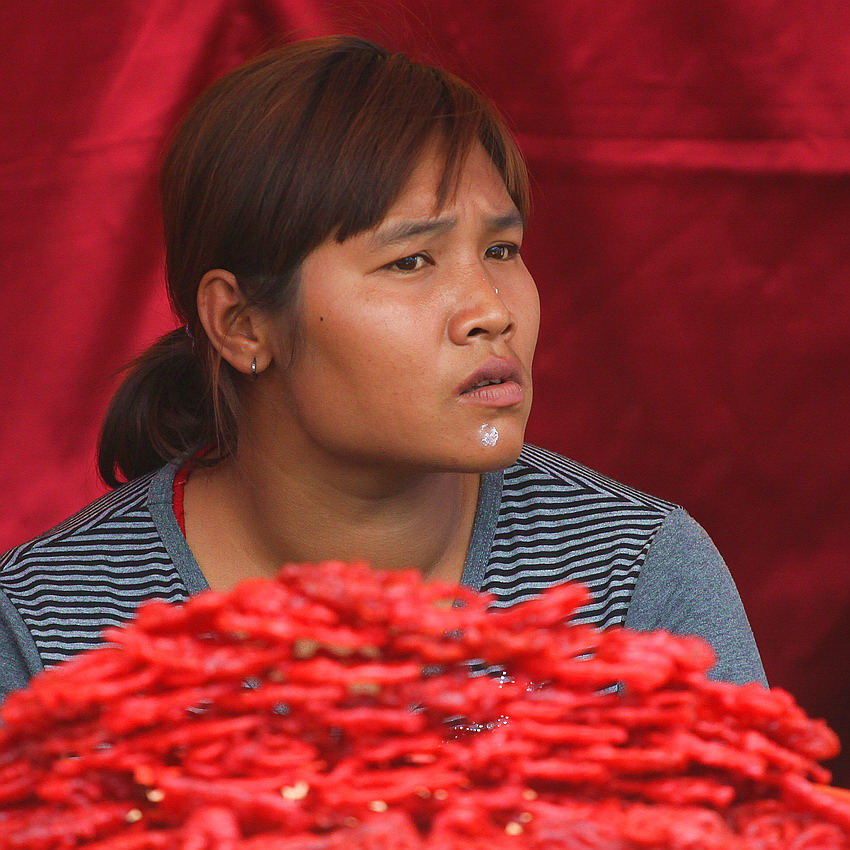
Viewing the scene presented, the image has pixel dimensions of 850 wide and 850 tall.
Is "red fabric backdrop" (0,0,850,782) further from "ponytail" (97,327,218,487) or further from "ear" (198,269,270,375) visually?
"ear" (198,269,270,375)

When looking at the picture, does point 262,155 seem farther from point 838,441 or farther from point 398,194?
point 838,441

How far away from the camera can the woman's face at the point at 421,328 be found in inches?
30.2

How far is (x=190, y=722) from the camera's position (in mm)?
349

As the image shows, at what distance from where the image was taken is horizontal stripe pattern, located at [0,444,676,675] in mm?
891

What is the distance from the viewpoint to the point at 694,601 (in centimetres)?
89

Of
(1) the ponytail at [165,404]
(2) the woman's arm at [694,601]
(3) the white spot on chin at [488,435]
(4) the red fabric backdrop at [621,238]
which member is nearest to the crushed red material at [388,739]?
(3) the white spot on chin at [488,435]

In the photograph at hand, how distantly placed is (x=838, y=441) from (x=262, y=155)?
0.79 meters

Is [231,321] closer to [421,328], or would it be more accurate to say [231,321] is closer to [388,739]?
[421,328]

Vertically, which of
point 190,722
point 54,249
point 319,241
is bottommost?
point 190,722

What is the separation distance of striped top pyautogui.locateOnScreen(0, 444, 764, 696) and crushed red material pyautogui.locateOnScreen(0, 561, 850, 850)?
1.64ft

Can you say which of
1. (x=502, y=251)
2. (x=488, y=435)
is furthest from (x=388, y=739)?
(x=502, y=251)

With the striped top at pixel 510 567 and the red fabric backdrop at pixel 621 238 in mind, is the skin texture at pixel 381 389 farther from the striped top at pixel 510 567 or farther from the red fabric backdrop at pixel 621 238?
the red fabric backdrop at pixel 621 238

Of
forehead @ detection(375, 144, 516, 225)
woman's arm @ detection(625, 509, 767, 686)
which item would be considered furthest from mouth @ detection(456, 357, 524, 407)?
woman's arm @ detection(625, 509, 767, 686)

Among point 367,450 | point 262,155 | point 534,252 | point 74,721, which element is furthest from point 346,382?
point 534,252
